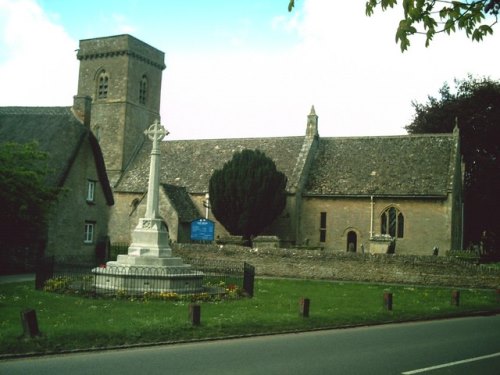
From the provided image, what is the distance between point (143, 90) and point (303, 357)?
45.5 meters

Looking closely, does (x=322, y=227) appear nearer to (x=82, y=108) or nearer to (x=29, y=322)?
(x=82, y=108)

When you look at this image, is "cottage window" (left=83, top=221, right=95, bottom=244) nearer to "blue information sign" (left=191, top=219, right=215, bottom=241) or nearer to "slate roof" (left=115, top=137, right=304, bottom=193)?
"blue information sign" (left=191, top=219, right=215, bottom=241)

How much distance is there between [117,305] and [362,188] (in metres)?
26.0

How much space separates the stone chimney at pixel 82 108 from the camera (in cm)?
3284

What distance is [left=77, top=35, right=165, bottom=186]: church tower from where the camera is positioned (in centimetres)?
4850

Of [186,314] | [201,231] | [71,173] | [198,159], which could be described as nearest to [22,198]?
[71,173]

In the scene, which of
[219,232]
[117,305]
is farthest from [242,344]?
[219,232]

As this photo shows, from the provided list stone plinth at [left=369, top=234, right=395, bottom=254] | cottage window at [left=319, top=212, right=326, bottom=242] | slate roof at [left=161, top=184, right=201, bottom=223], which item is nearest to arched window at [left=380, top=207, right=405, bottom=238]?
cottage window at [left=319, top=212, right=326, bottom=242]

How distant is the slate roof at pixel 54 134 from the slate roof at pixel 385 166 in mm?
16068

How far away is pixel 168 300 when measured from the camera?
55.4ft

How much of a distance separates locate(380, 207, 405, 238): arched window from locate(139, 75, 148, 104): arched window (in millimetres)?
26393

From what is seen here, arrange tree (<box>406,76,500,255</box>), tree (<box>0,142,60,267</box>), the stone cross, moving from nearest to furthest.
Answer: the stone cross, tree (<box>0,142,60,267</box>), tree (<box>406,76,500,255</box>)

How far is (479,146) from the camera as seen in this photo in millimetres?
43375

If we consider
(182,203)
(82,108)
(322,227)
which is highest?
(82,108)
